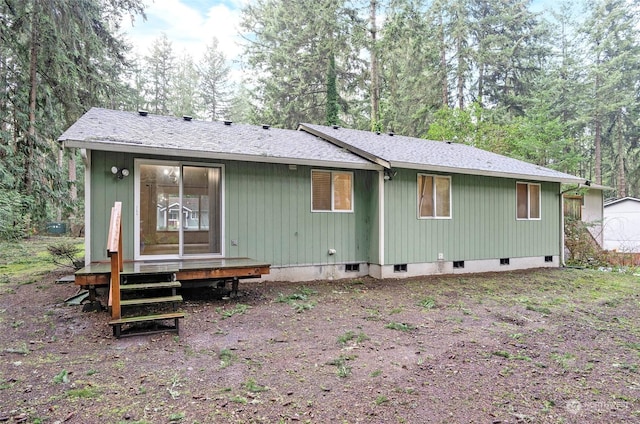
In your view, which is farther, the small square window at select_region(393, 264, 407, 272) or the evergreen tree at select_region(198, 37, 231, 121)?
the evergreen tree at select_region(198, 37, 231, 121)

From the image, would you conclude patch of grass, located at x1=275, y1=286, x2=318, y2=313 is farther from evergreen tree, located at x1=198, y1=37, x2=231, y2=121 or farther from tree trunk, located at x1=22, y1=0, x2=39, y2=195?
evergreen tree, located at x1=198, y1=37, x2=231, y2=121

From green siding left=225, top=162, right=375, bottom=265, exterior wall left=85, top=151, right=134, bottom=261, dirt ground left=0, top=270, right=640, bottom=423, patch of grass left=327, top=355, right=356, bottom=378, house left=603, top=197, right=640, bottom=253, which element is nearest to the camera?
dirt ground left=0, top=270, right=640, bottom=423

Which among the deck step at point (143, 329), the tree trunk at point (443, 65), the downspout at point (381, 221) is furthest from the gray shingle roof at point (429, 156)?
the tree trunk at point (443, 65)

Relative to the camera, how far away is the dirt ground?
100 inches

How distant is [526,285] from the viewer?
767cm

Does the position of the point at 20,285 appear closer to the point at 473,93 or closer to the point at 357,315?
the point at 357,315

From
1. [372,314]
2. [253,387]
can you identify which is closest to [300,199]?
[372,314]

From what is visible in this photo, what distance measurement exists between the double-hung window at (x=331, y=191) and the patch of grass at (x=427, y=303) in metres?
2.52

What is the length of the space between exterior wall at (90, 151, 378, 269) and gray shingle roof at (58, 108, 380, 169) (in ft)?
1.09

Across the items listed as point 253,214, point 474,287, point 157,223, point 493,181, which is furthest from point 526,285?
point 157,223

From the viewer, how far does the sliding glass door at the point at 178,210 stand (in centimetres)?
641

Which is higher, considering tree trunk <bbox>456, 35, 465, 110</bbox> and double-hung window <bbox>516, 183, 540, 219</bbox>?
tree trunk <bbox>456, 35, 465, 110</bbox>

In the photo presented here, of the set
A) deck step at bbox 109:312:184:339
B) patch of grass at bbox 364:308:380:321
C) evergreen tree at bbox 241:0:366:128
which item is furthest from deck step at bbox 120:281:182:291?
evergreen tree at bbox 241:0:366:128

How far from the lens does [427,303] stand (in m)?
5.86
